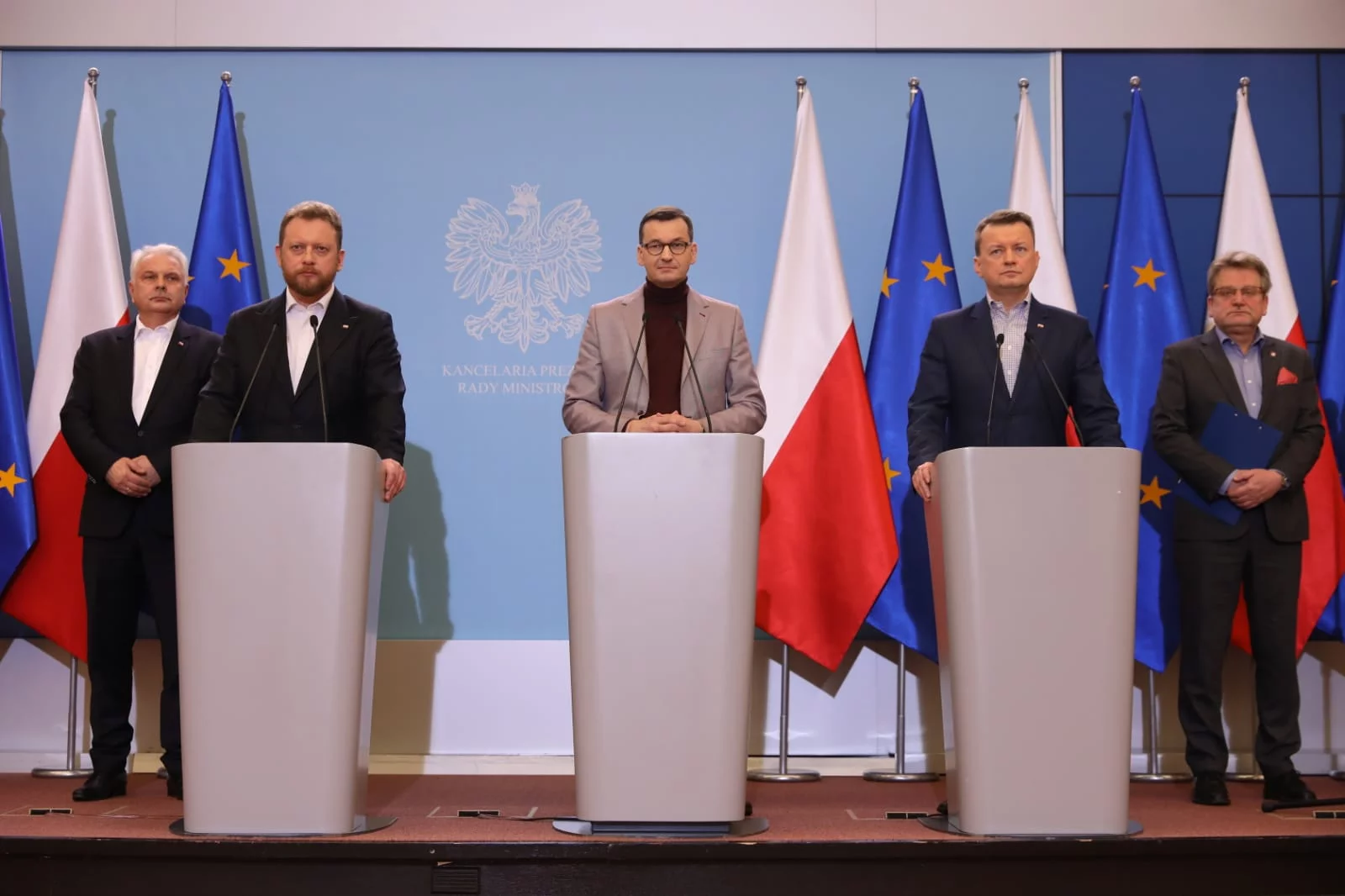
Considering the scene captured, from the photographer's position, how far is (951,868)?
9.94 feet

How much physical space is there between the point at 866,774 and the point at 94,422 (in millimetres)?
2851

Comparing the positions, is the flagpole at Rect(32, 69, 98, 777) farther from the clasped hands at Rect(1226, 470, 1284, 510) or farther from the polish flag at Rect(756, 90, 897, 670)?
the clasped hands at Rect(1226, 470, 1284, 510)

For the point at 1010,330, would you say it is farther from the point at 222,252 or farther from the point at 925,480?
the point at 222,252

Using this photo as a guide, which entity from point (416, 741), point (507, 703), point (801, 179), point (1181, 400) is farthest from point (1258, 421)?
point (416, 741)

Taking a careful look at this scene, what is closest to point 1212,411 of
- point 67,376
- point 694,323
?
point 694,323

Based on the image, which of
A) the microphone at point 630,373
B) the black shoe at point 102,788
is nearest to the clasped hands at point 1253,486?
the microphone at point 630,373

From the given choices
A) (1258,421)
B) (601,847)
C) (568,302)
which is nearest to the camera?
(601,847)

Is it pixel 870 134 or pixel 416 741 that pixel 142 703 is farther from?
pixel 870 134

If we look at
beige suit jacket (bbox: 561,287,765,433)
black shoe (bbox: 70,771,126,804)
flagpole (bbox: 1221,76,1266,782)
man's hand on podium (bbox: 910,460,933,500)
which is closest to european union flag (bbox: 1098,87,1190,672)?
flagpole (bbox: 1221,76,1266,782)

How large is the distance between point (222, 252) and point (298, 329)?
4.04 feet

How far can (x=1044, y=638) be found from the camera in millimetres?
3119

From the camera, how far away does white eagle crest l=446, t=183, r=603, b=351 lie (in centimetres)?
491

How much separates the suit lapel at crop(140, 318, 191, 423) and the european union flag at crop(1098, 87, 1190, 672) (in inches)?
124

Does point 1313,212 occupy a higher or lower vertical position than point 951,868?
higher
